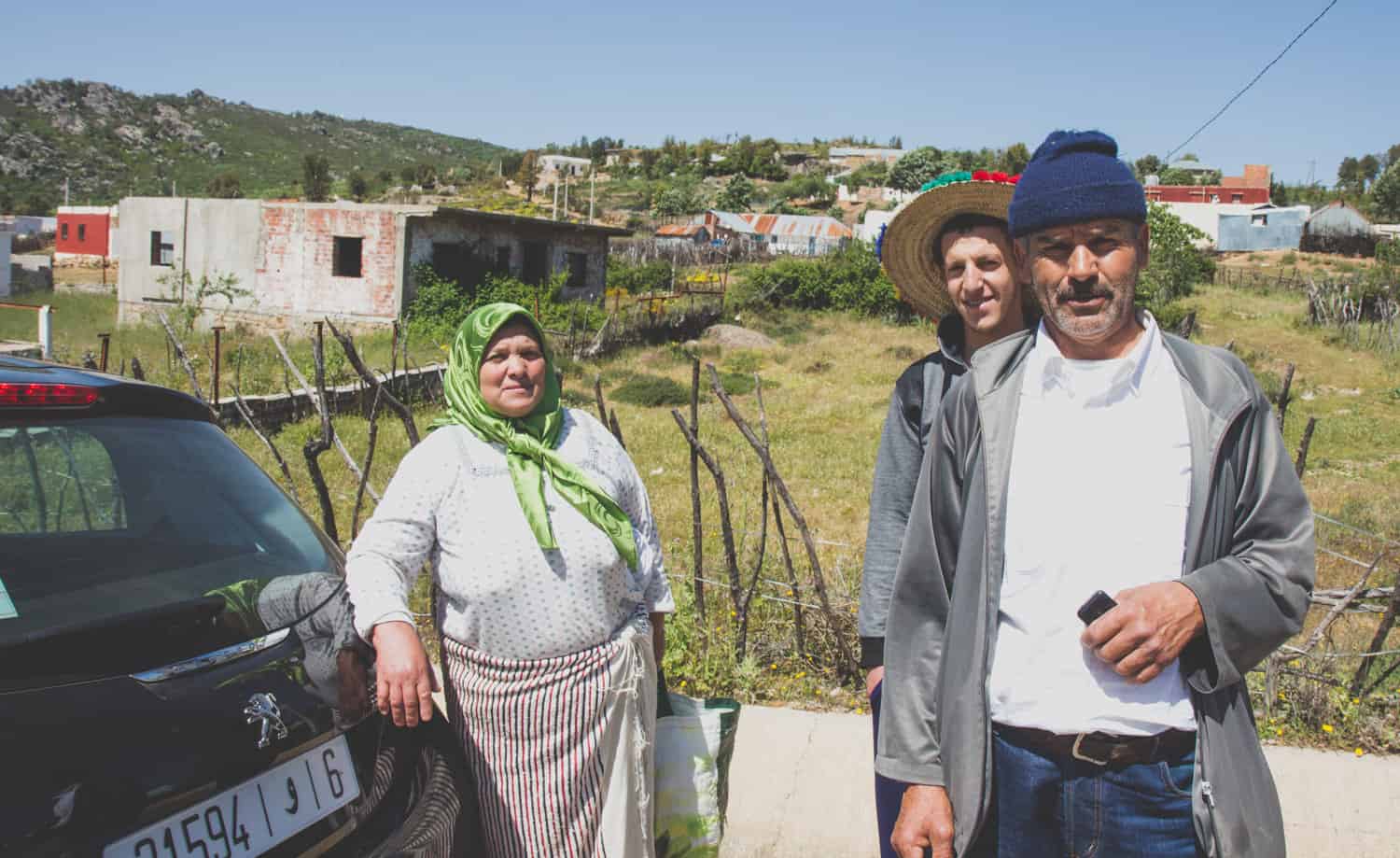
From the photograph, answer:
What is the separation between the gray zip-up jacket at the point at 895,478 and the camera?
199 centimetres

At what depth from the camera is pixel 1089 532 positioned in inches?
61.7

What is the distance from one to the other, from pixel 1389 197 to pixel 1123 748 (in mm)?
74204

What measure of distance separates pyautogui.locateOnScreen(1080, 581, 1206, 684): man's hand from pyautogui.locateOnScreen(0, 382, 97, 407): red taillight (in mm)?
1976

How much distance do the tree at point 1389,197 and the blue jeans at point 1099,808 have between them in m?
72.7

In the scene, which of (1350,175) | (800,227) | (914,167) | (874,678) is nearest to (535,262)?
(874,678)

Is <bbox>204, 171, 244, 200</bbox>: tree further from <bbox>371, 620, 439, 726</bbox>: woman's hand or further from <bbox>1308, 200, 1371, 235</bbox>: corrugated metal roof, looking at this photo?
<bbox>371, 620, 439, 726</bbox>: woman's hand

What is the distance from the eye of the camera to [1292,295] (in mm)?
34719

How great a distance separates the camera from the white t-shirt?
5.06 ft

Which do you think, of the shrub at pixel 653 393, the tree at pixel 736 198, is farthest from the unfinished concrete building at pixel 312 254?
the tree at pixel 736 198

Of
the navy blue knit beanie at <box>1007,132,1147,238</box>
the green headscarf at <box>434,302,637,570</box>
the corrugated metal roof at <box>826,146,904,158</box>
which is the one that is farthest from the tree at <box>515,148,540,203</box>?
the corrugated metal roof at <box>826,146,904,158</box>

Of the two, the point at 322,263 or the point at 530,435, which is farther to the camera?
the point at 322,263

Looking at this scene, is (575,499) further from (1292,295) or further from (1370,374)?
(1292,295)

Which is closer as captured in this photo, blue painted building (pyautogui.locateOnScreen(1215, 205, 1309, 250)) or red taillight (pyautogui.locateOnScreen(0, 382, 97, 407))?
red taillight (pyautogui.locateOnScreen(0, 382, 97, 407))

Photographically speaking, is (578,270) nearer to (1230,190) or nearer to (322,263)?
(322,263)
